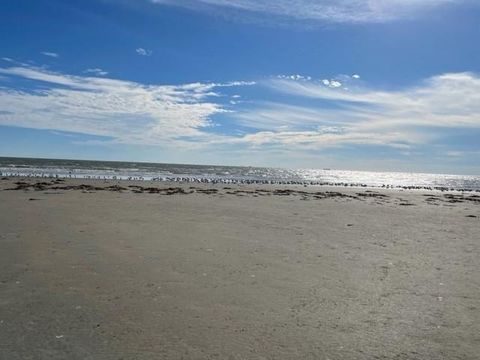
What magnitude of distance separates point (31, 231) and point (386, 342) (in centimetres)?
897

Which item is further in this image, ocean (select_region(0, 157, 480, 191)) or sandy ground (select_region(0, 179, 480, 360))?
ocean (select_region(0, 157, 480, 191))

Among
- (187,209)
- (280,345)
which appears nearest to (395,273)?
(280,345)

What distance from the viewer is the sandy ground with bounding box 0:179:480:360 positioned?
4570 millimetres

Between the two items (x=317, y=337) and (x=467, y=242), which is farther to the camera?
(x=467, y=242)

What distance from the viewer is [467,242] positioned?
11.9 m

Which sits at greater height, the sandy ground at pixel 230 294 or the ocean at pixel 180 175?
the ocean at pixel 180 175

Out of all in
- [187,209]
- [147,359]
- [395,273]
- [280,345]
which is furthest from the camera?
[187,209]

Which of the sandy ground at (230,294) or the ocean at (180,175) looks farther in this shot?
the ocean at (180,175)

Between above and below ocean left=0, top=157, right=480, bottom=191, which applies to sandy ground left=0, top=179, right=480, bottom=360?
below

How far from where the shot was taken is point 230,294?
20.5 ft

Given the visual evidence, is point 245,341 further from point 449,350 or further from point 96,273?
point 96,273

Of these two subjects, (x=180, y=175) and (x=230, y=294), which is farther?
(x=180, y=175)

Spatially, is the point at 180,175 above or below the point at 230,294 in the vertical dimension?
above

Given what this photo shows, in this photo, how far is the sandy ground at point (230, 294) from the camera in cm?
457
